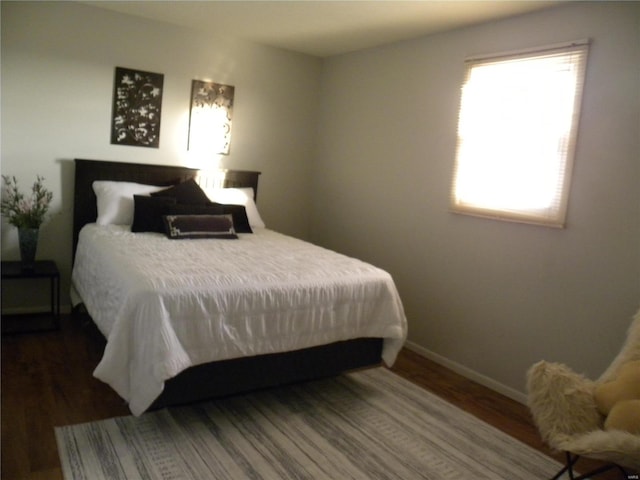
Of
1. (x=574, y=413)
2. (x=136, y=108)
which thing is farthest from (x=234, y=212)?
(x=574, y=413)

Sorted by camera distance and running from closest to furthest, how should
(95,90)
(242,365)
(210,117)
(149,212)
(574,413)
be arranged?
(574,413) → (242,365) → (149,212) → (95,90) → (210,117)

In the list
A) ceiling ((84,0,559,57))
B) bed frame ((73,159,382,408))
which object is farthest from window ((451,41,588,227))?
bed frame ((73,159,382,408))

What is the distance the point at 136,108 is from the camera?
13.4 feet

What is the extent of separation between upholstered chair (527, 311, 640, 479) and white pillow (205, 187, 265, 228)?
2.70 m

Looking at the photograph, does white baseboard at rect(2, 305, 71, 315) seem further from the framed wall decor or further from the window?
the window

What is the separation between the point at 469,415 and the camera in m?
2.90

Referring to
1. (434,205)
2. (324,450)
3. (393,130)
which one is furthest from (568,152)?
(324,450)

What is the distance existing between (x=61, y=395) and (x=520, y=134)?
3.06 metres

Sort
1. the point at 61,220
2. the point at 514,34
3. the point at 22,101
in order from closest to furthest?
the point at 514,34 < the point at 22,101 < the point at 61,220

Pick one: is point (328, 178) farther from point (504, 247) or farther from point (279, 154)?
point (504, 247)

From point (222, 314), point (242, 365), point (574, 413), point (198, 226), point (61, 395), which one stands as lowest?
point (61, 395)

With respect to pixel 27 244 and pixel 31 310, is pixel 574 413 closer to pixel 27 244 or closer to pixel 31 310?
pixel 27 244

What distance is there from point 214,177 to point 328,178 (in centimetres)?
112

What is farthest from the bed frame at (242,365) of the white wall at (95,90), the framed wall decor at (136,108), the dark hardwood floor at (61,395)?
the dark hardwood floor at (61,395)
